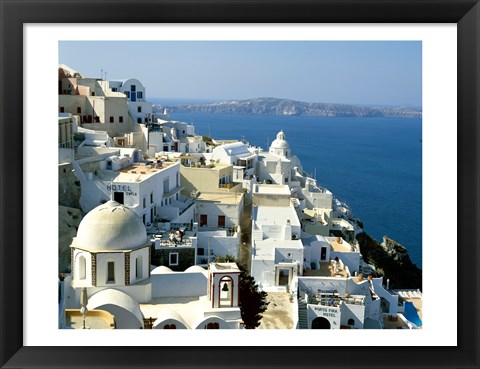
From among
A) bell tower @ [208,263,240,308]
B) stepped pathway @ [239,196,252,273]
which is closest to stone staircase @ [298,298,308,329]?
bell tower @ [208,263,240,308]

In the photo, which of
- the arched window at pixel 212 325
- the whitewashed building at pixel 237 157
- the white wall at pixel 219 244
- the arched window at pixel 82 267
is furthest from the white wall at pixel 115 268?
the whitewashed building at pixel 237 157

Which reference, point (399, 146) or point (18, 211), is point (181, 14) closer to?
point (18, 211)

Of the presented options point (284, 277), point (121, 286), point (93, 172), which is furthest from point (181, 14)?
point (93, 172)

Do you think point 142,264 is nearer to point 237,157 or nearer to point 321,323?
point 321,323

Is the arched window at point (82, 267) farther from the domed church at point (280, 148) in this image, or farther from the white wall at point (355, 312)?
the domed church at point (280, 148)

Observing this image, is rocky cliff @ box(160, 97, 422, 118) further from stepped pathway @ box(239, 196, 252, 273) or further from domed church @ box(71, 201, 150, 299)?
domed church @ box(71, 201, 150, 299)

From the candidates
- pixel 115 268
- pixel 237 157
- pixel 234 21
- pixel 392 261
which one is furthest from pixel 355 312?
pixel 237 157
